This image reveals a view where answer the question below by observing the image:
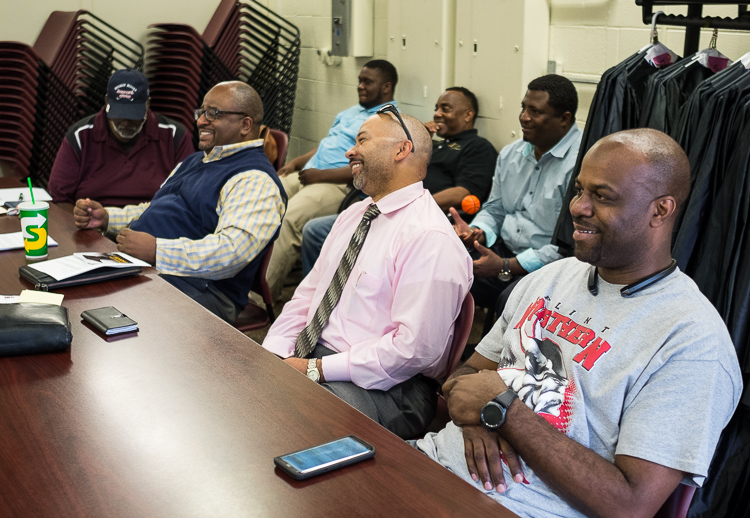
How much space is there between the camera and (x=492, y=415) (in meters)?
1.45

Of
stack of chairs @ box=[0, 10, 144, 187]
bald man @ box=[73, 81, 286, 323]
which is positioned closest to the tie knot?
bald man @ box=[73, 81, 286, 323]

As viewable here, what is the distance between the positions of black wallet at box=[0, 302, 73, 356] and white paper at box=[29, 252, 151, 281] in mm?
420

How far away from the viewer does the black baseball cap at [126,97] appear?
3473mm

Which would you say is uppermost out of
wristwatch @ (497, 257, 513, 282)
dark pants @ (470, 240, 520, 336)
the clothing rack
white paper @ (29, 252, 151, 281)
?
the clothing rack

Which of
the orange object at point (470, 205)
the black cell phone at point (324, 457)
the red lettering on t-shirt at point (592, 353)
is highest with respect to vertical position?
the red lettering on t-shirt at point (592, 353)

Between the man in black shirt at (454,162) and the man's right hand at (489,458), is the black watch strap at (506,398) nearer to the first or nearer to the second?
the man's right hand at (489,458)

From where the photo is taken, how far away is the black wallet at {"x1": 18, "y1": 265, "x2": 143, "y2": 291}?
81.3 inches

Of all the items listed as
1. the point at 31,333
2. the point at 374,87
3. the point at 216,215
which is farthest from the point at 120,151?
the point at 31,333

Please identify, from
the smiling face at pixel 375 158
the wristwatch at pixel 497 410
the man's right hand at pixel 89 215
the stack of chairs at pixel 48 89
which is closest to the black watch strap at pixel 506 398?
the wristwatch at pixel 497 410

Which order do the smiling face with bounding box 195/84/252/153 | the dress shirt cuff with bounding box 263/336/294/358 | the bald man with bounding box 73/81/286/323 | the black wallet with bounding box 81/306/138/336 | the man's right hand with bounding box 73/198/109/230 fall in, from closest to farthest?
the black wallet with bounding box 81/306/138/336
the dress shirt cuff with bounding box 263/336/294/358
the bald man with bounding box 73/81/286/323
the man's right hand with bounding box 73/198/109/230
the smiling face with bounding box 195/84/252/153

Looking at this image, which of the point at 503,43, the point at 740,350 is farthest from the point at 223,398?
the point at 503,43

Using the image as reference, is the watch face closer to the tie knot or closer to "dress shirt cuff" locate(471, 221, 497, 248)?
the tie knot

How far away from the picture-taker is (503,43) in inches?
143

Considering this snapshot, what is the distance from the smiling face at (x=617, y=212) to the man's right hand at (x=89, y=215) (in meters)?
1.86
